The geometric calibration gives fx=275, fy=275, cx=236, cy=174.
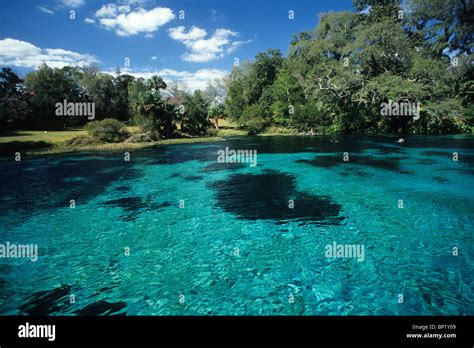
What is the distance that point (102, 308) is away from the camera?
21.4 ft

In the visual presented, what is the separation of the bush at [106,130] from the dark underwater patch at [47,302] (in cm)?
3587

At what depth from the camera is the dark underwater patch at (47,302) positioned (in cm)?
649

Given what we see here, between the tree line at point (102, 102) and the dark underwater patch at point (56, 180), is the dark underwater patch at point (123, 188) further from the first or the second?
the tree line at point (102, 102)

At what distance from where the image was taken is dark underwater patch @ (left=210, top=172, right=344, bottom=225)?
40.1ft

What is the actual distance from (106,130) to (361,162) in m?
34.3

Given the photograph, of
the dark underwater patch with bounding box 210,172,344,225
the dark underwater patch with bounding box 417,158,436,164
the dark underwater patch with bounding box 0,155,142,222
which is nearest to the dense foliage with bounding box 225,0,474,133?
the dark underwater patch with bounding box 417,158,436,164

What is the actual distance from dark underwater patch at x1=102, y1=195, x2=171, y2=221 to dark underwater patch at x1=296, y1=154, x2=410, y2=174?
47.4ft

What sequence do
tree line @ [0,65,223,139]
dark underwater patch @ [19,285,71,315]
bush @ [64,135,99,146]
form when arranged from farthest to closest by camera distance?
1. tree line @ [0,65,223,139]
2. bush @ [64,135,99,146]
3. dark underwater patch @ [19,285,71,315]

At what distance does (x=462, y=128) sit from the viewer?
44250 millimetres

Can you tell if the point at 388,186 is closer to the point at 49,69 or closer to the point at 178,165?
the point at 178,165

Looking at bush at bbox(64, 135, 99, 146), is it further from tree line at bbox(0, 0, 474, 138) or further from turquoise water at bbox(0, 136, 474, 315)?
turquoise water at bbox(0, 136, 474, 315)

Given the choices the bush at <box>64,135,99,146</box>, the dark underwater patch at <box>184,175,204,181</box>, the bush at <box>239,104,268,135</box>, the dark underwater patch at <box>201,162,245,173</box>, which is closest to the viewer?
the dark underwater patch at <box>184,175,204,181</box>

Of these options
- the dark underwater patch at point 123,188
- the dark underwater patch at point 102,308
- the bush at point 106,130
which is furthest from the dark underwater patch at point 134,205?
the bush at point 106,130
